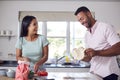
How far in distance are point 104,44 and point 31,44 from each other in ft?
2.66

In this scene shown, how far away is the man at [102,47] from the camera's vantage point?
1.73 meters

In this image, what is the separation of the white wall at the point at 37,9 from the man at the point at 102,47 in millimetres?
2815

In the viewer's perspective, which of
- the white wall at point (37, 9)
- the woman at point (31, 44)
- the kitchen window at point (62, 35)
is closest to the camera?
the woman at point (31, 44)

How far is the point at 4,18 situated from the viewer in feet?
15.3

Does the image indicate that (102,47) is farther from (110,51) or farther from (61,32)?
(61,32)

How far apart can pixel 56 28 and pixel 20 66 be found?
330 cm

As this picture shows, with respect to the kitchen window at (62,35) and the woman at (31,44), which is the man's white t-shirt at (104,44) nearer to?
the woman at (31,44)

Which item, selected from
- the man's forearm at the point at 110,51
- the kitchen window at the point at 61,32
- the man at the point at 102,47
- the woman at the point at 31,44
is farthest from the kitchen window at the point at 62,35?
the man's forearm at the point at 110,51

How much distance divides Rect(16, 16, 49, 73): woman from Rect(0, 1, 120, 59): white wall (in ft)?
8.08

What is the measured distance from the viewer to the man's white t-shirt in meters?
1.77

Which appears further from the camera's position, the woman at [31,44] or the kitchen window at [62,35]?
the kitchen window at [62,35]

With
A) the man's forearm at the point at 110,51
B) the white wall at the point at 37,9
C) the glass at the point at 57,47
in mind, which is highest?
the white wall at the point at 37,9

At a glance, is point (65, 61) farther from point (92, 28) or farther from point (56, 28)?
point (92, 28)

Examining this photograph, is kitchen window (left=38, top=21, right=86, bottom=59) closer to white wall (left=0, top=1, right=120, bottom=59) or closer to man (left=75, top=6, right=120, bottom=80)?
white wall (left=0, top=1, right=120, bottom=59)
